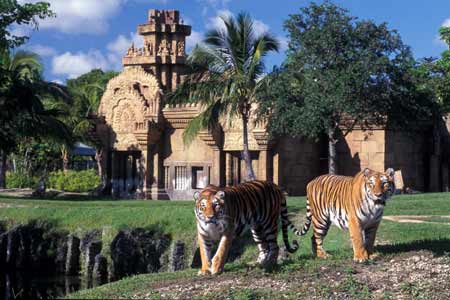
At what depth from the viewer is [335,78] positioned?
26.9m

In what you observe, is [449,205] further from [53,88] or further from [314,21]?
[53,88]

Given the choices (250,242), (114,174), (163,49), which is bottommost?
(250,242)

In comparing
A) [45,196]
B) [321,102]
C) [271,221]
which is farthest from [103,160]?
[271,221]

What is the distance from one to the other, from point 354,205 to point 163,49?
24345mm

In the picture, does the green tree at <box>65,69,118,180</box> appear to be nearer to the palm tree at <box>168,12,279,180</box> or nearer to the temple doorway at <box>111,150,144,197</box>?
the temple doorway at <box>111,150,144,197</box>

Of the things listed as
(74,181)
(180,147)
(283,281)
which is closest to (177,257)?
(283,281)

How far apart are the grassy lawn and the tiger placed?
13.8 inches

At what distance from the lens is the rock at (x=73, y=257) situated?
22456mm

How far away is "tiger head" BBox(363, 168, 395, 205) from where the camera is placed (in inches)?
462

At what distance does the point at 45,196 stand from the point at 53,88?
4.94 m

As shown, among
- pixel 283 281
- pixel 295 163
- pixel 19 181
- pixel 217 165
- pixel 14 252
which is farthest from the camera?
pixel 19 181

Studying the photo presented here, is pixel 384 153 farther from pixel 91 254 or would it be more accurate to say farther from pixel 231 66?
pixel 91 254

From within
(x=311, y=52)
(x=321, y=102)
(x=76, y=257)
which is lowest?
(x=76, y=257)

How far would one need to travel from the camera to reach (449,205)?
2292cm
